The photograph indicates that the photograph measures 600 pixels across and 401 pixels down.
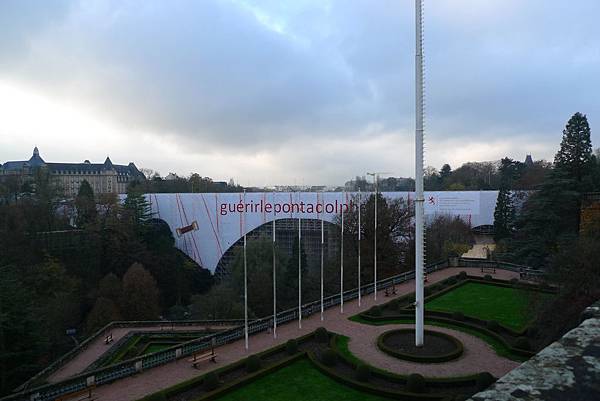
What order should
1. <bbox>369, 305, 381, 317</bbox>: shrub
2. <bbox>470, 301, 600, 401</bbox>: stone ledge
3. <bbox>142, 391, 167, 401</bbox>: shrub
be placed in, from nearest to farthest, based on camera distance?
1. <bbox>470, 301, 600, 401</bbox>: stone ledge
2. <bbox>142, 391, 167, 401</bbox>: shrub
3. <bbox>369, 305, 381, 317</bbox>: shrub

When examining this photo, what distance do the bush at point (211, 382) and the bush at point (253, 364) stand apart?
4.60 ft

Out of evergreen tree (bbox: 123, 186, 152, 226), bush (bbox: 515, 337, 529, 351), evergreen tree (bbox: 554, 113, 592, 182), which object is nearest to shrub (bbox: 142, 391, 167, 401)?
bush (bbox: 515, 337, 529, 351)

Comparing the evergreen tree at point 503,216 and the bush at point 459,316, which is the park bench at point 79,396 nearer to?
the bush at point 459,316

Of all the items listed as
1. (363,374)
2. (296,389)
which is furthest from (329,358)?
(296,389)

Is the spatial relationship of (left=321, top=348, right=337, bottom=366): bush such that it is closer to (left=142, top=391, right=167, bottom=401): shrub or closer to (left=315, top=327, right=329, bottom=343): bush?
(left=315, top=327, right=329, bottom=343): bush

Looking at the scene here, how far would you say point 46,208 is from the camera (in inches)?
1613

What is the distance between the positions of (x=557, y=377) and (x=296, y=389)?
504 inches

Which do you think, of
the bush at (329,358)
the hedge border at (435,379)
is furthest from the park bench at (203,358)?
the hedge border at (435,379)

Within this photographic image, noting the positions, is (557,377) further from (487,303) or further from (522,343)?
(487,303)

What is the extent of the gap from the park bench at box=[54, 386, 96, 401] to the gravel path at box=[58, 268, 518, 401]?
28 cm

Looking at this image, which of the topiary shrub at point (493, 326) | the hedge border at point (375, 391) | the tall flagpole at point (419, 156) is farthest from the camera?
the topiary shrub at point (493, 326)

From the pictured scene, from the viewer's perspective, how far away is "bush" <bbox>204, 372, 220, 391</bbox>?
13844 mm

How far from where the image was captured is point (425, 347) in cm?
1658

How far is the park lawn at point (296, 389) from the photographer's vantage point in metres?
13.5
